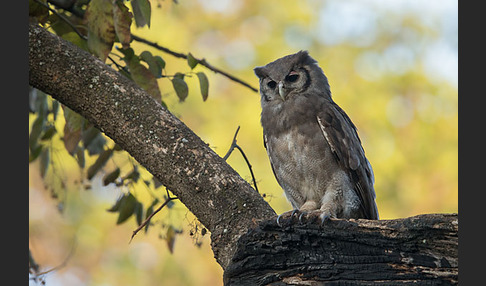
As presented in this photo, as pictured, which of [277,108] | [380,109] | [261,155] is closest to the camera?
[277,108]

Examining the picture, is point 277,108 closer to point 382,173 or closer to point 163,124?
point 163,124

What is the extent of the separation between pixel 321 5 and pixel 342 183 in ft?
25.6

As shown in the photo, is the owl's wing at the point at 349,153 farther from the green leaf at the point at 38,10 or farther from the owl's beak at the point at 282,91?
the green leaf at the point at 38,10

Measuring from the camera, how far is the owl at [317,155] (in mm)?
3924

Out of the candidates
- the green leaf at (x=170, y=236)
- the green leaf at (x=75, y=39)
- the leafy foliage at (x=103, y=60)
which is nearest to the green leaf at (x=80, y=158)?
the leafy foliage at (x=103, y=60)

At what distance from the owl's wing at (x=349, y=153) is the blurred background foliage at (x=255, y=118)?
14.2 ft

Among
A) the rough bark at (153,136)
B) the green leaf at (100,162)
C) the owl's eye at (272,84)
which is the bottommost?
the rough bark at (153,136)

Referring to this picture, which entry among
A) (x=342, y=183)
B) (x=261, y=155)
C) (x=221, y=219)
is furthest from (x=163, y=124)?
(x=261, y=155)

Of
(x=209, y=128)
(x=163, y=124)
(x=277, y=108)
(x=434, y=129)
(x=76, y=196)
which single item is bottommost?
(x=163, y=124)

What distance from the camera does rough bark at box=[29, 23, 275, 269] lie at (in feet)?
8.84

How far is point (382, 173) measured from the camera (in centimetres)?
927

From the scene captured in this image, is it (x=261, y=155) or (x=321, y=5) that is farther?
(x=321, y=5)

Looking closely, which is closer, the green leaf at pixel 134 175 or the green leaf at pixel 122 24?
the green leaf at pixel 122 24

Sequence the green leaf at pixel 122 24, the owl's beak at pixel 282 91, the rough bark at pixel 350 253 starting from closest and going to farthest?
the rough bark at pixel 350 253, the green leaf at pixel 122 24, the owl's beak at pixel 282 91
